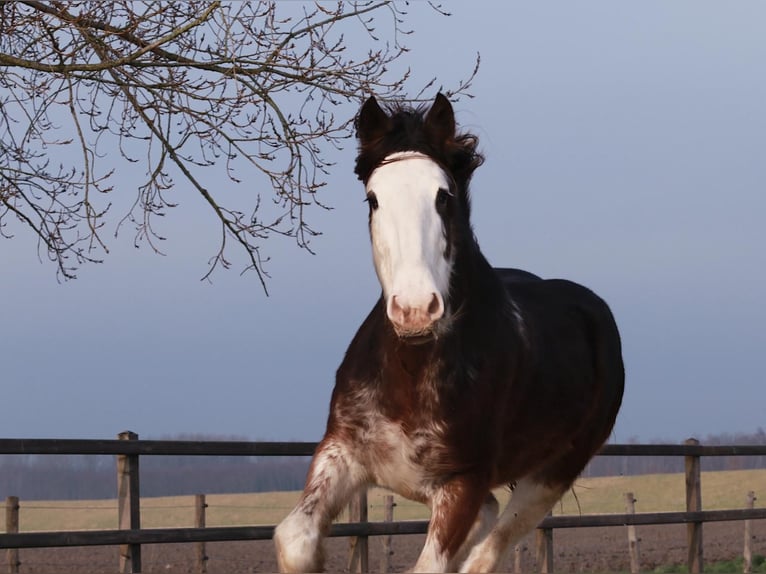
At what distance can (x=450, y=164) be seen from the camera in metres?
4.58

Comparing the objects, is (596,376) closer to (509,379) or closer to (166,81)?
(509,379)

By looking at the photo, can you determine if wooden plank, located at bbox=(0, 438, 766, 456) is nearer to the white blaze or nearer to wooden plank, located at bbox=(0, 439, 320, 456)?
wooden plank, located at bbox=(0, 439, 320, 456)

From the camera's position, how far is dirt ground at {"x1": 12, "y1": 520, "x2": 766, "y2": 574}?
2278 cm

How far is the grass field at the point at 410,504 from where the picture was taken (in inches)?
1699

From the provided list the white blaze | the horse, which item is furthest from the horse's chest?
the white blaze

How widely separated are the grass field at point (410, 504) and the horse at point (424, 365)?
1434 inches

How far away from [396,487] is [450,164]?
1.30 m

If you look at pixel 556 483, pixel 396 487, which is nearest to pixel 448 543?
pixel 396 487

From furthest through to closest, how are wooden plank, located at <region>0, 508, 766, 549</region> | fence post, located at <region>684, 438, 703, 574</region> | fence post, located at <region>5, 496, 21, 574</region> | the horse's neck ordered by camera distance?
fence post, located at <region>5, 496, 21, 574</region>
fence post, located at <region>684, 438, 703, 574</region>
wooden plank, located at <region>0, 508, 766, 549</region>
the horse's neck

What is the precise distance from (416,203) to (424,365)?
0.66m

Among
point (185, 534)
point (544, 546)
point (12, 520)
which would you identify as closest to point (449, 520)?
point (185, 534)

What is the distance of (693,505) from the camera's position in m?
13.8

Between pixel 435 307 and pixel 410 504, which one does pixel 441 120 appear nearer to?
pixel 435 307

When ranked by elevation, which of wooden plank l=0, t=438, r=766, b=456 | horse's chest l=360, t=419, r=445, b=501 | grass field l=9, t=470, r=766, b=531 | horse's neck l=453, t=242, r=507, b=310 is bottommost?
horse's chest l=360, t=419, r=445, b=501
